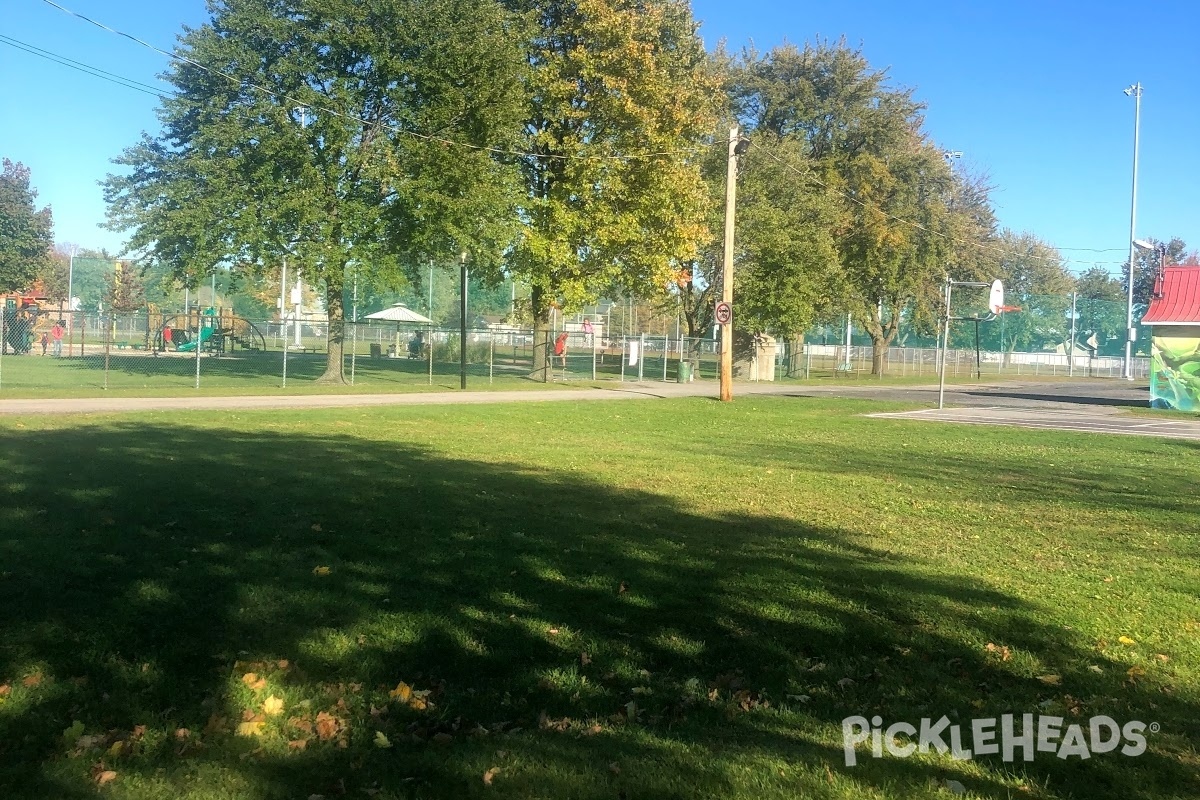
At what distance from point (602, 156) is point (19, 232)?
3758 centimetres

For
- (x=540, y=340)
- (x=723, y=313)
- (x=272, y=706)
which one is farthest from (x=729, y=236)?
(x=272, y=706)

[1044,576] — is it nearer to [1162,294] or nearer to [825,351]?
[1162,294]

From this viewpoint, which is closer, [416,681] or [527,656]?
[416,681]

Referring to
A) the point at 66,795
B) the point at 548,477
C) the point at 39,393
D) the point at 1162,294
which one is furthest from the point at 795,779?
the point at 1162,294

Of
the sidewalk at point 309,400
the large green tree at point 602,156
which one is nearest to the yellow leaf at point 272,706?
the sidewalk at point 309,400

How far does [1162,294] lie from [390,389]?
77.5 ft

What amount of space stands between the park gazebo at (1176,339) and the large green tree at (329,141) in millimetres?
20310

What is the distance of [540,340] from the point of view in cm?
3791

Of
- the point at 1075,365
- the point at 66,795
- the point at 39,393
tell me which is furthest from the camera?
the point at 1075,365

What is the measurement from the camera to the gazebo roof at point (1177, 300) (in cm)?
2859

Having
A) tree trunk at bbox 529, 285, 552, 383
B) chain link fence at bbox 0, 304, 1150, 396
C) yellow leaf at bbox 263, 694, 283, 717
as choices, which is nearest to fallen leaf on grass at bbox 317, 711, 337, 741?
yellow leaf at bbox 263, 694, 283, 717

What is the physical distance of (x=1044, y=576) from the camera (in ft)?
23.3

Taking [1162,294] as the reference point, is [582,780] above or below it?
below

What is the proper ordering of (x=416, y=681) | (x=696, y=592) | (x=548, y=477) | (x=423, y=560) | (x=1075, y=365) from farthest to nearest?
1. (x=1075, y=365)
2. (x=548, y=477)
3. (x=423, y=560)
4. (x=696, y=592)
5. (x=416, y=681)
